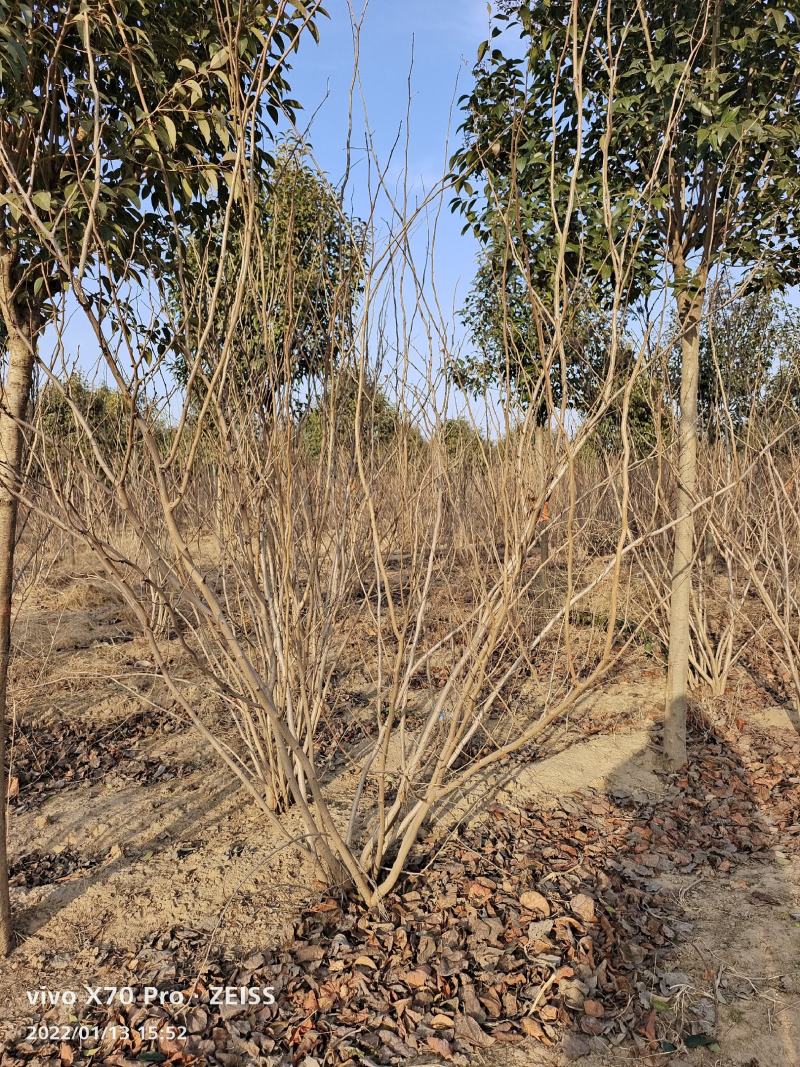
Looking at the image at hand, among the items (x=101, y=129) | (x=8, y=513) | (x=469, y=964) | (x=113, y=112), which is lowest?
(x=469, y=964)

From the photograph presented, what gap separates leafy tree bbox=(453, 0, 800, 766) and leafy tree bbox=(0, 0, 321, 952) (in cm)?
93

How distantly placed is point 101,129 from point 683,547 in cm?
274

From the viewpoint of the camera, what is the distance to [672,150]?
2.83 m

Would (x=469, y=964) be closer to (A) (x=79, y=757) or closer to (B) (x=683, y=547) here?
(B) (x=683, y=547)

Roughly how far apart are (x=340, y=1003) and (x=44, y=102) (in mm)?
2459

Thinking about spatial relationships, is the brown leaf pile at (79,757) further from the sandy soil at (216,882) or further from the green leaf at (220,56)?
the green leaf at (220,56)

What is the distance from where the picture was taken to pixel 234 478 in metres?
2.46

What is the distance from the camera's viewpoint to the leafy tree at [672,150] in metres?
2.53

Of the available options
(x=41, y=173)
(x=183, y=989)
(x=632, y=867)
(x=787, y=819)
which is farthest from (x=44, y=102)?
(x=787, y=819)

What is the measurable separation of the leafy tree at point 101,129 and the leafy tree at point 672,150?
36.7 inches

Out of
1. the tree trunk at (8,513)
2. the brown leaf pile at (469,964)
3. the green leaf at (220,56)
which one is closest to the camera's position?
the green leaf at (220,56)

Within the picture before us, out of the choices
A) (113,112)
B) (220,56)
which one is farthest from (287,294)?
(113,112)

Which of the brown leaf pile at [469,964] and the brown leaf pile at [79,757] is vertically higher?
the brown leaf pile at [79,757]

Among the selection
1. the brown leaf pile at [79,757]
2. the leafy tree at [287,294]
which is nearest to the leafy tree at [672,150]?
the leafy tree at [287,294]
